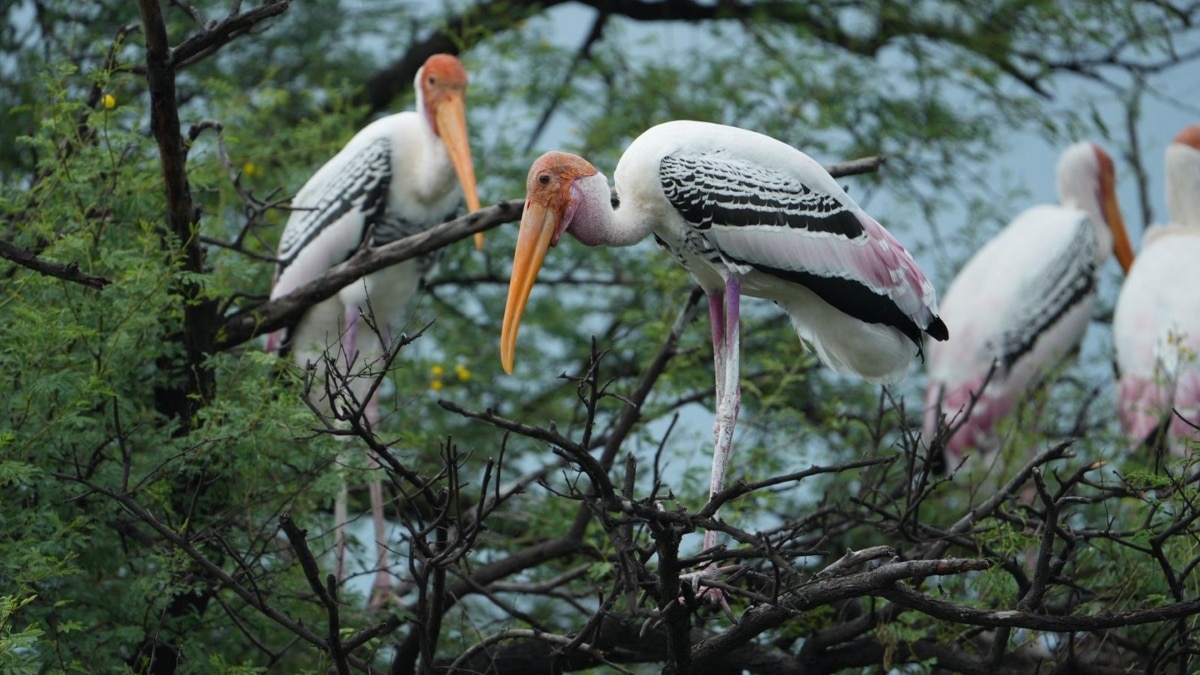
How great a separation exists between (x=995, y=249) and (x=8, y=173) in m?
3.90

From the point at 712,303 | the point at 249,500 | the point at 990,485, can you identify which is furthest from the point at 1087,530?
the point at 990,485

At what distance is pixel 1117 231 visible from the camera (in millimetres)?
8297

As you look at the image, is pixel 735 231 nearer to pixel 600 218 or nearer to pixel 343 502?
pixel 600 218

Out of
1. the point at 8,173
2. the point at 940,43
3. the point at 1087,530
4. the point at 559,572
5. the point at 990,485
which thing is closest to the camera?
the point at 1087,530

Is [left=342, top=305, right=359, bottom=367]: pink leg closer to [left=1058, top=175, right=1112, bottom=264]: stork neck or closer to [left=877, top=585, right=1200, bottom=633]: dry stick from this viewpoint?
[left=877, top=585, right=1200, bottom=633]: dry stick

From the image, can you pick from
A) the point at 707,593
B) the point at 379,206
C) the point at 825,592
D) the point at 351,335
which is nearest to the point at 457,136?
the point at 379,206

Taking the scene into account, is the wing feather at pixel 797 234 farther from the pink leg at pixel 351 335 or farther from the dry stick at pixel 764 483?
the pink leg at pixel 351 335

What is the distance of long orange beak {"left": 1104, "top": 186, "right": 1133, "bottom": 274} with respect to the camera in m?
8.21

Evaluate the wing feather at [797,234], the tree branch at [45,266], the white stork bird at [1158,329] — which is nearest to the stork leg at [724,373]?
the wing feather at [797,234]

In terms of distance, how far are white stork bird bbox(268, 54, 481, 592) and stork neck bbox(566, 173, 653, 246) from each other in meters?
1.66

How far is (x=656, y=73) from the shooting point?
736 centimetres

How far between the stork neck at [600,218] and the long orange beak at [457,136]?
1.72 meters

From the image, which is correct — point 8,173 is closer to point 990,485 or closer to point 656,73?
point 656,73

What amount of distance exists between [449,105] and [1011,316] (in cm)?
240
